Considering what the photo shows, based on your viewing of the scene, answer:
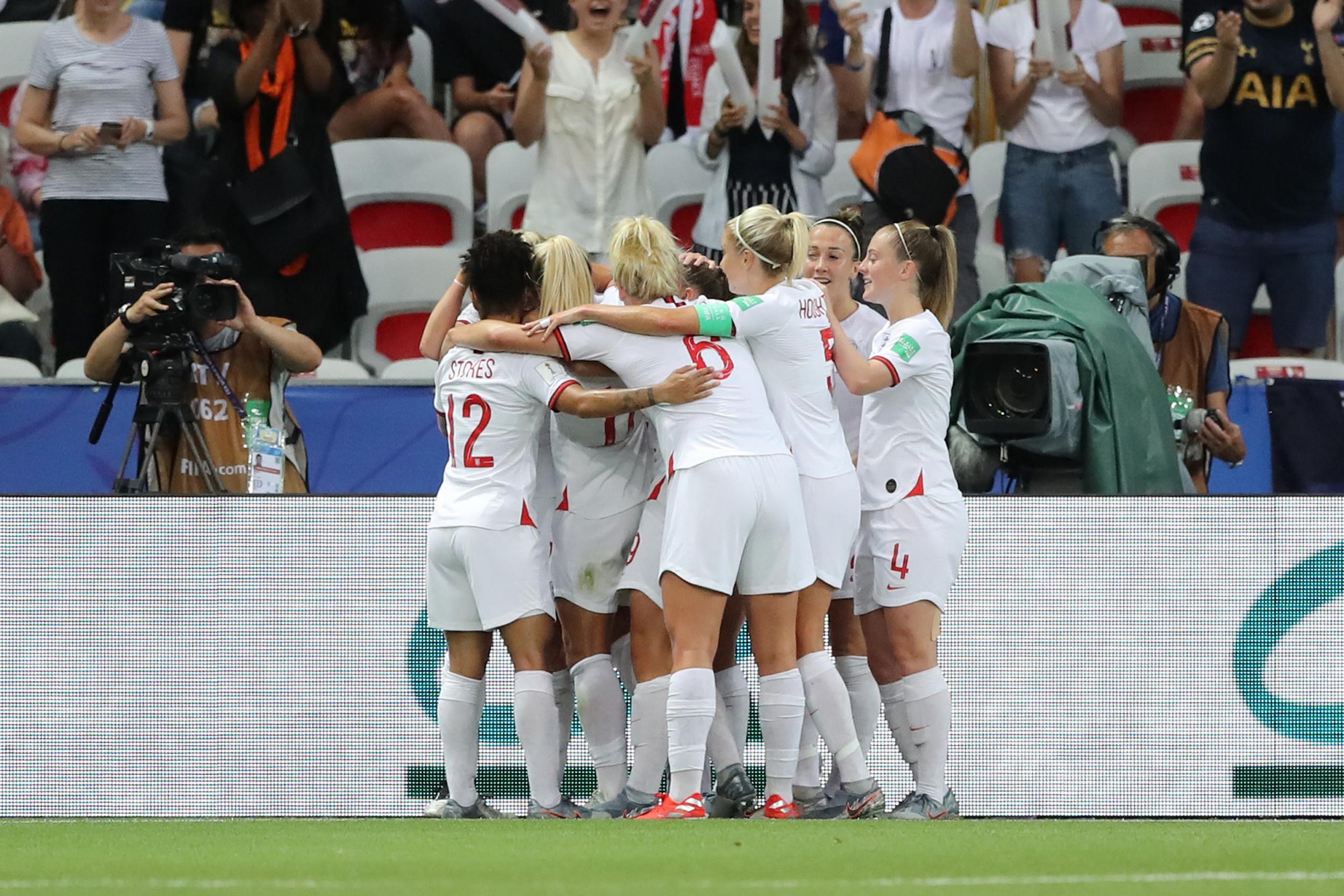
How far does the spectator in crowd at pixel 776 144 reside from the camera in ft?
29.8

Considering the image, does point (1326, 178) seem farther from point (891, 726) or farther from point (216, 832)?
point (216, 832)

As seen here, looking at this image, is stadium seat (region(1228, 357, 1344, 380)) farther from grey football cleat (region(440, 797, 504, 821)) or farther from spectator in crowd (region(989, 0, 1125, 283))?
grey football cleat (region(440, 797, 504, 821))

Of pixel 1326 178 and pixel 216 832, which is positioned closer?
pixel 216 832

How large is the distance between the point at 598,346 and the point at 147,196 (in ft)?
13.2

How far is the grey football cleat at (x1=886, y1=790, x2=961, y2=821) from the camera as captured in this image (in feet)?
19.2

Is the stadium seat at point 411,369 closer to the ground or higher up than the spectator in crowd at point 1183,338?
closer to the ground

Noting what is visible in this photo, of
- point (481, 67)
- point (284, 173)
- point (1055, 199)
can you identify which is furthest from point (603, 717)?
point (481, 67)

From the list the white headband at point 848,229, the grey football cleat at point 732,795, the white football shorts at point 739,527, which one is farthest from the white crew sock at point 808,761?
the white headband at point 848,229

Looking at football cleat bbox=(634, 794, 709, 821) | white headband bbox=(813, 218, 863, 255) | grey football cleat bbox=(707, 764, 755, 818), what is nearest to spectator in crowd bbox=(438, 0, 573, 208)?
white headband bbox=(813, 218, 863, 255)

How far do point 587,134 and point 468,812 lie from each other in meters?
4.08

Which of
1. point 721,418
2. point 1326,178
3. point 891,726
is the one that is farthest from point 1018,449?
point 1326,178

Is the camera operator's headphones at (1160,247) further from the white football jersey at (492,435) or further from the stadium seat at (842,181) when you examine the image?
the white football jersey at (492,435)

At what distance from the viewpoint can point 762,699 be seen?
5648 mm

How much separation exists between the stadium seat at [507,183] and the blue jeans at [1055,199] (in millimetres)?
2379
